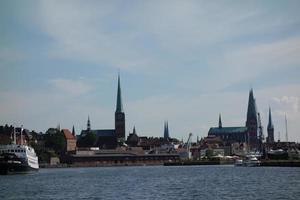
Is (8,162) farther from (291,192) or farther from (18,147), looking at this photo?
(291,192)

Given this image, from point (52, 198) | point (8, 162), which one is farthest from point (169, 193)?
point (8, 162)

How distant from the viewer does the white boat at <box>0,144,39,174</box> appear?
277 ft

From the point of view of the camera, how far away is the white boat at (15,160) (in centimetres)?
8444

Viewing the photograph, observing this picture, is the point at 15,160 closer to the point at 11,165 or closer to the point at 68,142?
the point at 11,165

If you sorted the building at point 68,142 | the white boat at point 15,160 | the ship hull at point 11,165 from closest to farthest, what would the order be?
the ship hull at point 11,165, the white boat at point 15,160, the building at point 68,142

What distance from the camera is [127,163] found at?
181500mm

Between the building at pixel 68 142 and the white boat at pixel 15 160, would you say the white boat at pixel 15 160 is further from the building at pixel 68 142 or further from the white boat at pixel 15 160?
the building at pixel 68 142

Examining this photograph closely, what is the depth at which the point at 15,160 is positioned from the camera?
8600 cm

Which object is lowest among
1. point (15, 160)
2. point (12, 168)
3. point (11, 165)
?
point (12, 168)

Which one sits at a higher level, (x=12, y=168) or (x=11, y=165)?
(x=11, y=165)

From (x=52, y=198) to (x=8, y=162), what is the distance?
4510 centimetres

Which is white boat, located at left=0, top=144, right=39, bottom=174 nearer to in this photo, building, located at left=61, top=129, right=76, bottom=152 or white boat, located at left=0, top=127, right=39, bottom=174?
white boat, located at left=0, top=127, right=39, bottom=174

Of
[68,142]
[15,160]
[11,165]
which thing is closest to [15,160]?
[15,160]

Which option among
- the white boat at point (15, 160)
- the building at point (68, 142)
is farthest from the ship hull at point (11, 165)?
the building at point (68, 142)
